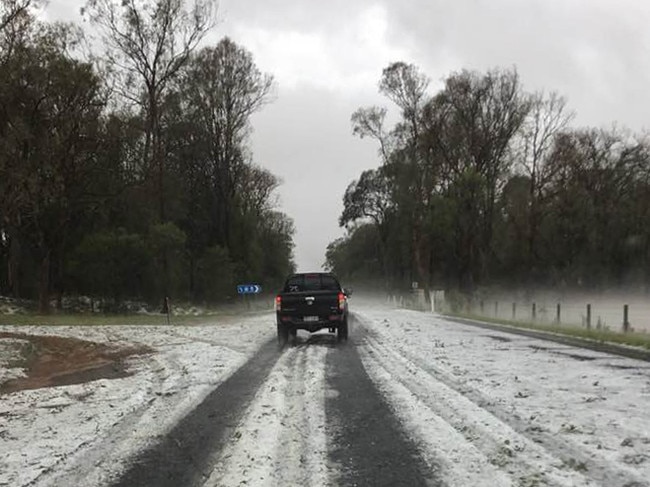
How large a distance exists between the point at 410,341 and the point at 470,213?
3426 centimetres

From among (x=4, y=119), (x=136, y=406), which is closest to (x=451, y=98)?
(x=4, y=119)

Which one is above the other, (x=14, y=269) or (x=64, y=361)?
(x=14, y=269)

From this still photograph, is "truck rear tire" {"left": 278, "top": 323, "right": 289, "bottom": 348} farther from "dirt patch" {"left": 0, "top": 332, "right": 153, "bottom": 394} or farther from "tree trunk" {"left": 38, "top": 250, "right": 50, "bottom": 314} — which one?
"tree trunk" {"left": 38, "top": 250, "right": 50, "bottom": 314}

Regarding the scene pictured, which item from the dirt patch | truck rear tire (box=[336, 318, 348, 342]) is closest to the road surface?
the dirt patch

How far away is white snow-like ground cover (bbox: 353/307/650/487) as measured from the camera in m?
5.46

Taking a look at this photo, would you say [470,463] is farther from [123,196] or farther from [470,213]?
[470,213]

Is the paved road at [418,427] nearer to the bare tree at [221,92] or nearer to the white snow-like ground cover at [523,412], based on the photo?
the white snow-like ground cover at [523,412]

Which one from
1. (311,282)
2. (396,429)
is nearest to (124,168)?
(311,282)

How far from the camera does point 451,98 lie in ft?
155

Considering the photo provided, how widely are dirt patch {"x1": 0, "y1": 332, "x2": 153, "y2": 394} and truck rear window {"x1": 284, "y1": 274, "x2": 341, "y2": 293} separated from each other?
5.05 m

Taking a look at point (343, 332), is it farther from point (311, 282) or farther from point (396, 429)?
point (396, 429)

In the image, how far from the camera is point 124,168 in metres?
41.2

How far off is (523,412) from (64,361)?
10138 mm

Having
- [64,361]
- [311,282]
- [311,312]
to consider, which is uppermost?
[311,282]
